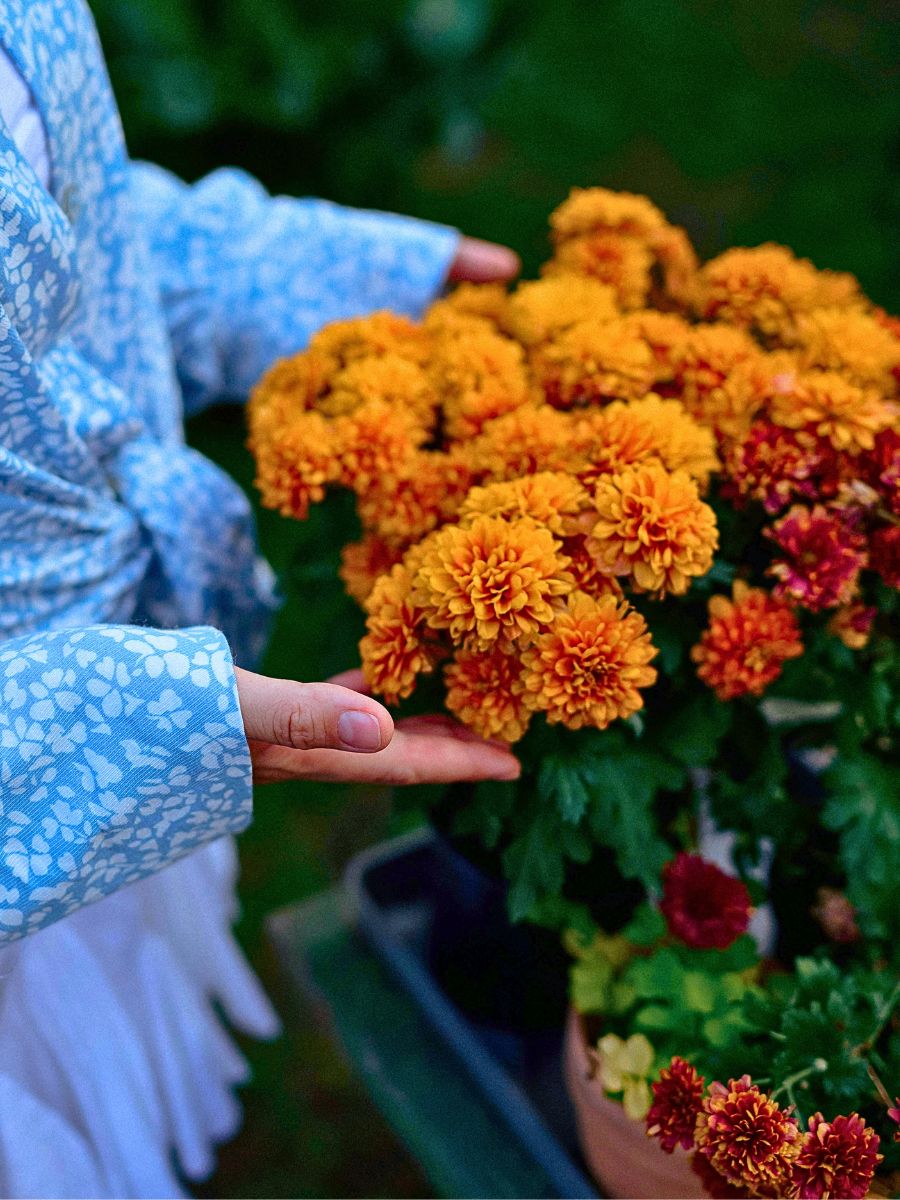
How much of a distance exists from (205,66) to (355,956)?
2.44 metres

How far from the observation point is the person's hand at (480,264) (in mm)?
1460

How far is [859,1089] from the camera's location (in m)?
0.87

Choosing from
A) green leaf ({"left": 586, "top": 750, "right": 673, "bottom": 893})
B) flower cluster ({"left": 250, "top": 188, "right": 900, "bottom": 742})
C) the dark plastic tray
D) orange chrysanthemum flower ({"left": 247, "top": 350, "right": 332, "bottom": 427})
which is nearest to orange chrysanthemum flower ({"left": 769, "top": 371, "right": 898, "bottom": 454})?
flower cluster ({"left": 250, "top": 188, "right": 900, "bottom": 742})

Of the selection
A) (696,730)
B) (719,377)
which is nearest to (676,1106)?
(696,730)

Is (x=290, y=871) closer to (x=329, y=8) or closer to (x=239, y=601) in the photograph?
(x=239, y=601)

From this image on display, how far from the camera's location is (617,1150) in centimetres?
100

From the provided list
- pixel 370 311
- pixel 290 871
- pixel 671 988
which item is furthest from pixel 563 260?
pixel 290 871

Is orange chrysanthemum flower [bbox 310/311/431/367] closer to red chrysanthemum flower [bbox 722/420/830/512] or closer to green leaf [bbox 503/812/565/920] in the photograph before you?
red chrysanthemum flower [bbox 722/420/830/512]

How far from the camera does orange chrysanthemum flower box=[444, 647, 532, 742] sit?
87 centimetres

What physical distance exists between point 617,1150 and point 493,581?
58 cm

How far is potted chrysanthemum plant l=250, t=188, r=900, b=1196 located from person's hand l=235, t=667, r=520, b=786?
0.11 ft

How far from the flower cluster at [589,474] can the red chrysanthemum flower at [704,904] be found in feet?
0.57

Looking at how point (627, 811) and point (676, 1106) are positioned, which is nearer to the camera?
point (676, 1106)

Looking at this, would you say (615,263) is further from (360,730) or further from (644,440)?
(360,730)
